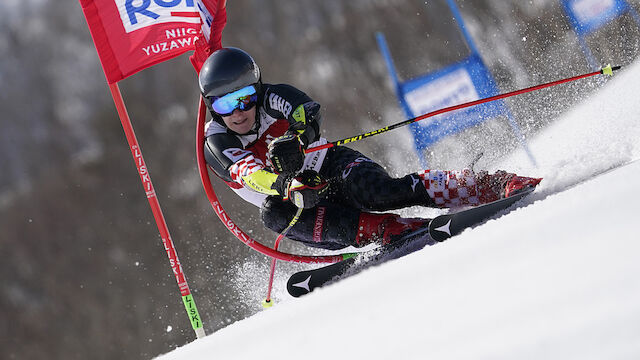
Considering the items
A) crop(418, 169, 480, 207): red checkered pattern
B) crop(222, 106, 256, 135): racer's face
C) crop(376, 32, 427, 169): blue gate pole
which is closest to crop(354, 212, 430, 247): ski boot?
crop(418, 169, 480, 207): red checkered pattern

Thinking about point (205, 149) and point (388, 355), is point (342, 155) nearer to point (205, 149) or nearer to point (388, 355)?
point (205, 149)

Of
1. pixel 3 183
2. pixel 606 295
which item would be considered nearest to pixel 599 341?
pixel 606 295

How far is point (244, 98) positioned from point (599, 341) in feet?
8.06

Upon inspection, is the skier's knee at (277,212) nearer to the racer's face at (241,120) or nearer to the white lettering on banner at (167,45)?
the racer's face at (241,120)

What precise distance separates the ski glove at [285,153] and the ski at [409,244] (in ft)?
1.95

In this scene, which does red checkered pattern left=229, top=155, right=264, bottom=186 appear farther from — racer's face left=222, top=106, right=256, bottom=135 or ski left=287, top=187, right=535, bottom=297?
ski left=287, top=187, right=535, bottom=297

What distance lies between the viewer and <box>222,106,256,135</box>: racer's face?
10.6 feet

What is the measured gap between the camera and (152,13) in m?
4.03

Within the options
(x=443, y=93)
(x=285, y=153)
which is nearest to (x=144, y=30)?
(x=285, y=153)

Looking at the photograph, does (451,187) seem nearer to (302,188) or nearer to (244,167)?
(302,188)

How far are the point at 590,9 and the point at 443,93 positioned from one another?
175 cm

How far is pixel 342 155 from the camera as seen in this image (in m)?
3.42

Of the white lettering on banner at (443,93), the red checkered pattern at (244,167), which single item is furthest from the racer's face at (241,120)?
the white lettering on banner at (443,93)

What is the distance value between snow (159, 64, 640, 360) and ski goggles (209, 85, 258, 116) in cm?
139
